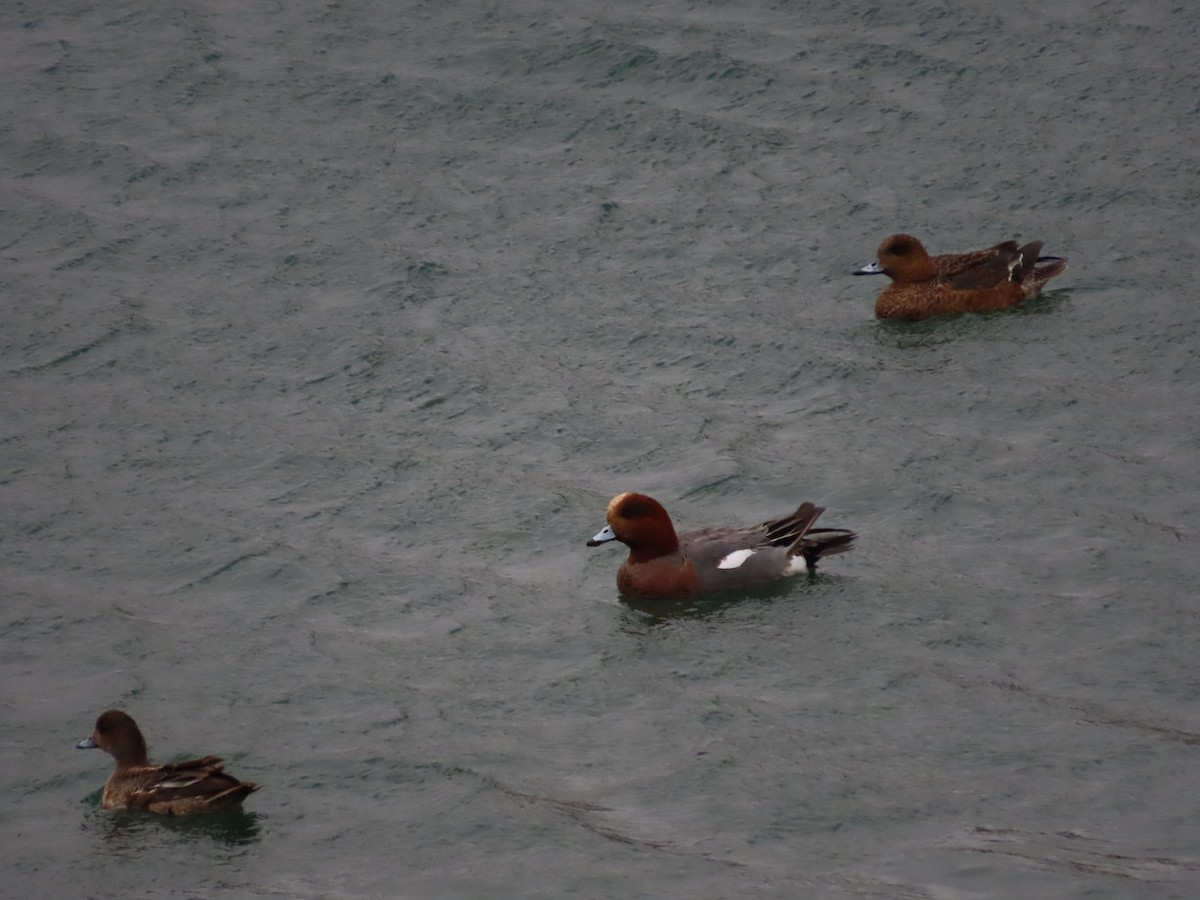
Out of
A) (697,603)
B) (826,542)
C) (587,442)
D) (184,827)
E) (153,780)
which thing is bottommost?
(697,603)

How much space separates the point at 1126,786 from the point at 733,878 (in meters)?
2.23

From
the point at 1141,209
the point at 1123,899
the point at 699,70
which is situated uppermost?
the point at 699,70

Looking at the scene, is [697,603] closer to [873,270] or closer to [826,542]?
[826,542]

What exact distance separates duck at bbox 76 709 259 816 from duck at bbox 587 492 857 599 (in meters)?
3.39

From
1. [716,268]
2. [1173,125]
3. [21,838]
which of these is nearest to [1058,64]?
[1173,125]

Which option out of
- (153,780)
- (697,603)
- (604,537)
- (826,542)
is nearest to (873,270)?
(826,542)

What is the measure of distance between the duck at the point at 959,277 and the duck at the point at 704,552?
426 centimetres

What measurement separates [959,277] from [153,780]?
8893 mm

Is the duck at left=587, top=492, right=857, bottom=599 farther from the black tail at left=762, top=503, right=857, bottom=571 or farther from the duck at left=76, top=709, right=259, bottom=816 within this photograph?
the duck at left=76, top=709, right=259, bottom=816

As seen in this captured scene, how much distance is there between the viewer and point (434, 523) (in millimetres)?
14422

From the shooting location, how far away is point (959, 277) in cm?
1689

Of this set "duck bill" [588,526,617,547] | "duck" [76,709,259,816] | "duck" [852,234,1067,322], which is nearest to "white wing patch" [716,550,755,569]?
"duck bill" [588,526,617,547]

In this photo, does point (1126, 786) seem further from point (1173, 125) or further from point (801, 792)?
point (1173, 125)

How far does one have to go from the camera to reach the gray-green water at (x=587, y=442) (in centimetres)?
1058
